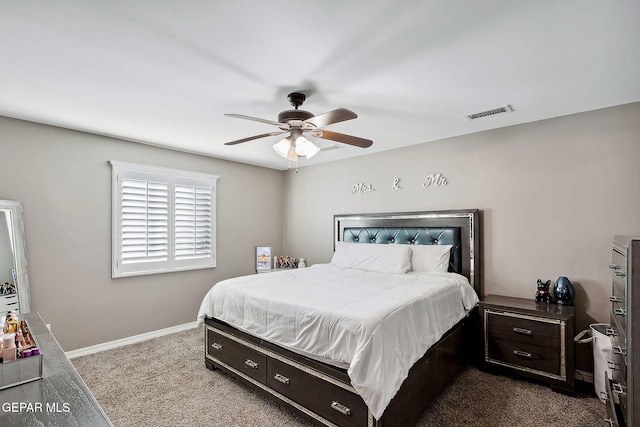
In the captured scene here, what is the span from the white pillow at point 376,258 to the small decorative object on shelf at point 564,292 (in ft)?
4.50

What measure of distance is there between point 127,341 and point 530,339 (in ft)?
14.2

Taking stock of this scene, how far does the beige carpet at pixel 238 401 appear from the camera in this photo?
2.27 meters

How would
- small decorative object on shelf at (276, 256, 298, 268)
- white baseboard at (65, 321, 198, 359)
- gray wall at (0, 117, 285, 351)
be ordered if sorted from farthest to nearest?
small decorative object on shelf at (276, 256, 298, 268)
white baseboard at (65, 321, 198, 359)
gray wall at (0, 117, 285, 351)

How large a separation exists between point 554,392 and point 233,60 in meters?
3.62

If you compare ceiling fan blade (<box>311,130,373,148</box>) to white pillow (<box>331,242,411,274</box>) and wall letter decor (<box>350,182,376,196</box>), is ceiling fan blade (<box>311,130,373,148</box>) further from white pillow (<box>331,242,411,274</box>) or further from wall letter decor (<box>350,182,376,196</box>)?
wall letter decor (<box>350,182,376,196</box>)

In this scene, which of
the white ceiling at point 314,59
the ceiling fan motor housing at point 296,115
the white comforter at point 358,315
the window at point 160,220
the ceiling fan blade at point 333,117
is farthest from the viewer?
the window at point 160,220

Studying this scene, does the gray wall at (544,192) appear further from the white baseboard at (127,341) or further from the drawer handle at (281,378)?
the white baseboard at (127,341)

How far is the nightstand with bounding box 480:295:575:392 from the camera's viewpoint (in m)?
2.61

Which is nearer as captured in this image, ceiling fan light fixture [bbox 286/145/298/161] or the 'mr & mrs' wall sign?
ceiling fan light fixture [bbox 286/145/298/161]

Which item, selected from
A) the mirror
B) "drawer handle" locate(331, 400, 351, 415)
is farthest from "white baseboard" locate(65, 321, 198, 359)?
"drawer handle" locate(331, 400, 351, 415)

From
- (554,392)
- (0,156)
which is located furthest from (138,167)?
(554,392)

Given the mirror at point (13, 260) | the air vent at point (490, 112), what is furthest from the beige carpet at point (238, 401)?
the air vent at point (490, 112)

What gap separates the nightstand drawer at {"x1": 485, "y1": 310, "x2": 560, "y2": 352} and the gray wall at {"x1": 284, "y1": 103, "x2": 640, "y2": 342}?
0.50m

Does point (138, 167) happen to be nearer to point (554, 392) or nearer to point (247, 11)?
point (247, 11)
